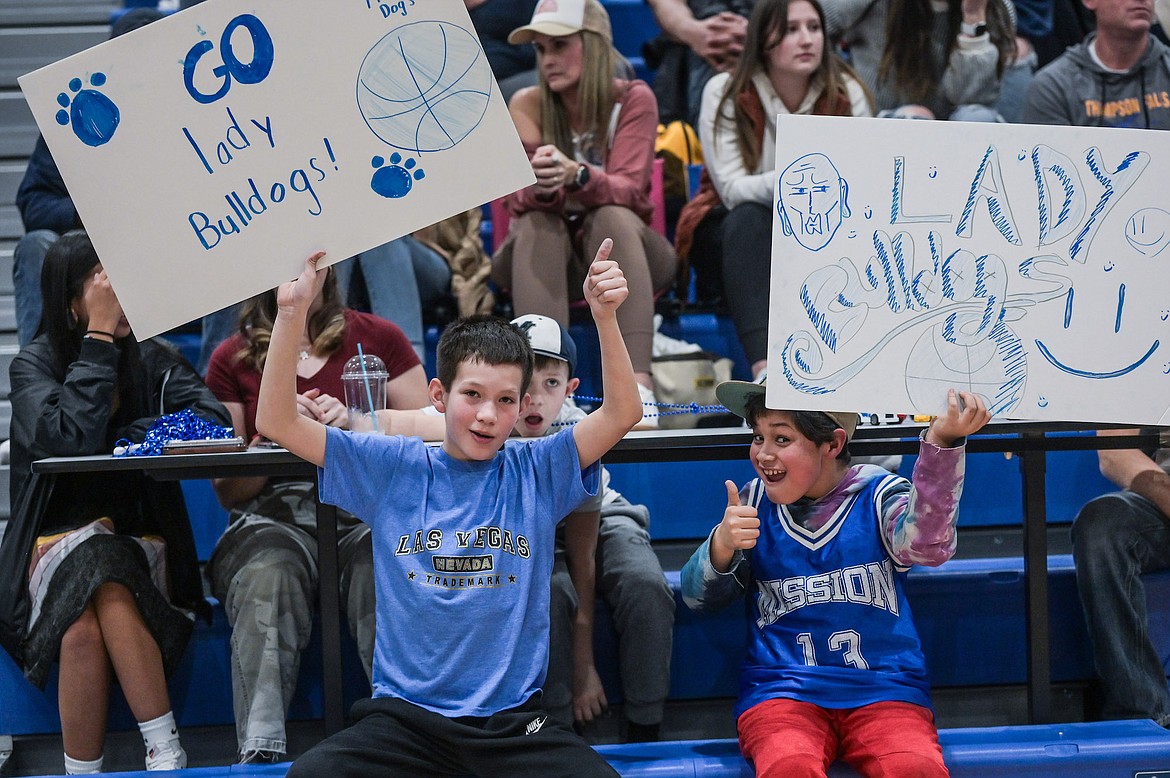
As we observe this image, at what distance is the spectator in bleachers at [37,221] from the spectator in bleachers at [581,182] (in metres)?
1.22

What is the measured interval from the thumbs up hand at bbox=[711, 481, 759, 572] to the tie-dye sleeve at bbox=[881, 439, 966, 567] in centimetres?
27

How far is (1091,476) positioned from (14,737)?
2775 millimetres

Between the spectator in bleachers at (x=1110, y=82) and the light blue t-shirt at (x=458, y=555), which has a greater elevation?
the spectator in bleachers at (x=1110, y=82)

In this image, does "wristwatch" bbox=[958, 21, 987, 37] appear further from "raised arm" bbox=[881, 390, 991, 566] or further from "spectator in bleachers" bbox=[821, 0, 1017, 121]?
"raised arm" bbox=[881, 390, 991, 566]

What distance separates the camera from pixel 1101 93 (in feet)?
12.3

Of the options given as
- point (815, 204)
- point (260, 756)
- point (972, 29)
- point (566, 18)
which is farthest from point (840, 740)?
point (972, 29)

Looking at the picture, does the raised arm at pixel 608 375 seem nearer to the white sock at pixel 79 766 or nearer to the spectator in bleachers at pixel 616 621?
the spectator in bleachers at pixel 616 621

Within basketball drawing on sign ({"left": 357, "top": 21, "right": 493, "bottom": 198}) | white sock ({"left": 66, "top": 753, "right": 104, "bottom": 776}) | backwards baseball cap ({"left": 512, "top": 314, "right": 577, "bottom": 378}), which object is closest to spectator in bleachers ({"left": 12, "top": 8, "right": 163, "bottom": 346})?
white sock ({"left": 66, "top": 753, "right": 104, "bottom": 776})

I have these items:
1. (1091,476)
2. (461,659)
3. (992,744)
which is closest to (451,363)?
(461,659)

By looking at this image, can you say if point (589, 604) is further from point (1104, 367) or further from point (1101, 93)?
point (1101, 93)

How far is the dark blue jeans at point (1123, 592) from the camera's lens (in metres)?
2.42

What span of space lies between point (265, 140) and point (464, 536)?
76 centimetres

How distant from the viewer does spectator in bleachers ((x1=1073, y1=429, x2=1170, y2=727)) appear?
2.42 meters

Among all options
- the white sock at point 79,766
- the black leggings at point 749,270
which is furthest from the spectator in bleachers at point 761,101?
the white sock at point 79,766
